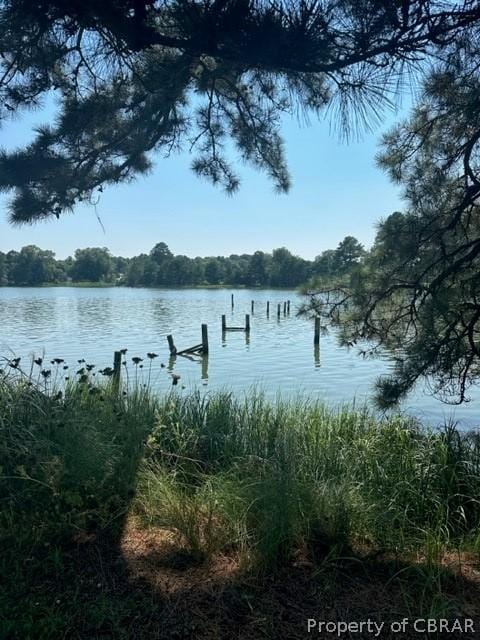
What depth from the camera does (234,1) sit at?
2.40 meters

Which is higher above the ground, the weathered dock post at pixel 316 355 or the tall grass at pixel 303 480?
the tall grass at pixel 303 480

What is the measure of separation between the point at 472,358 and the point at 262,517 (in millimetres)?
1850

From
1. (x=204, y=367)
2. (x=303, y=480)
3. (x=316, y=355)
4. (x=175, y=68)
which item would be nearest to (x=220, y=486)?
(x=303, y=480)

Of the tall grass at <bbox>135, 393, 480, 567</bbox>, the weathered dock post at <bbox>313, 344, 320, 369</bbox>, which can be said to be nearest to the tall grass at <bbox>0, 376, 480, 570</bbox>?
the tall grass at <bbox>135, 393, 480, 567</bbox>

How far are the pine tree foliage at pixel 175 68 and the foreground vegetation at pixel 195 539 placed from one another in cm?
163

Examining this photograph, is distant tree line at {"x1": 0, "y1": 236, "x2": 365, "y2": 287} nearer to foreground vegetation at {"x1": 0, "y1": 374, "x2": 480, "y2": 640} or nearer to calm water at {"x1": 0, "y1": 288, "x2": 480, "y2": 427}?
calm water at {"x1": 0, "y1": 288, "x2": 480, "y2": 427}

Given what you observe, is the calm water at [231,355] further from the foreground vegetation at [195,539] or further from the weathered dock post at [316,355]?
the foreground vegetation at [195,539]

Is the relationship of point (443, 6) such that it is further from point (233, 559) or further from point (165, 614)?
point (165, 614)

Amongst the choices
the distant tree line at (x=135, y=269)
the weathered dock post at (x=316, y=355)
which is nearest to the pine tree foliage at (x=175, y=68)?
the weathered dock post at (x=316, y=355)

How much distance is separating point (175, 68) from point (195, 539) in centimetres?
270

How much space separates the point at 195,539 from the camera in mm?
2557

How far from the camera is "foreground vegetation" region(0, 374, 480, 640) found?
2.06 m

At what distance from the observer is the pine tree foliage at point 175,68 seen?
2.47m

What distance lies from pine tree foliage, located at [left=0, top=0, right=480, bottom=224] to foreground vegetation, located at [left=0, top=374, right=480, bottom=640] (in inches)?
64.3
